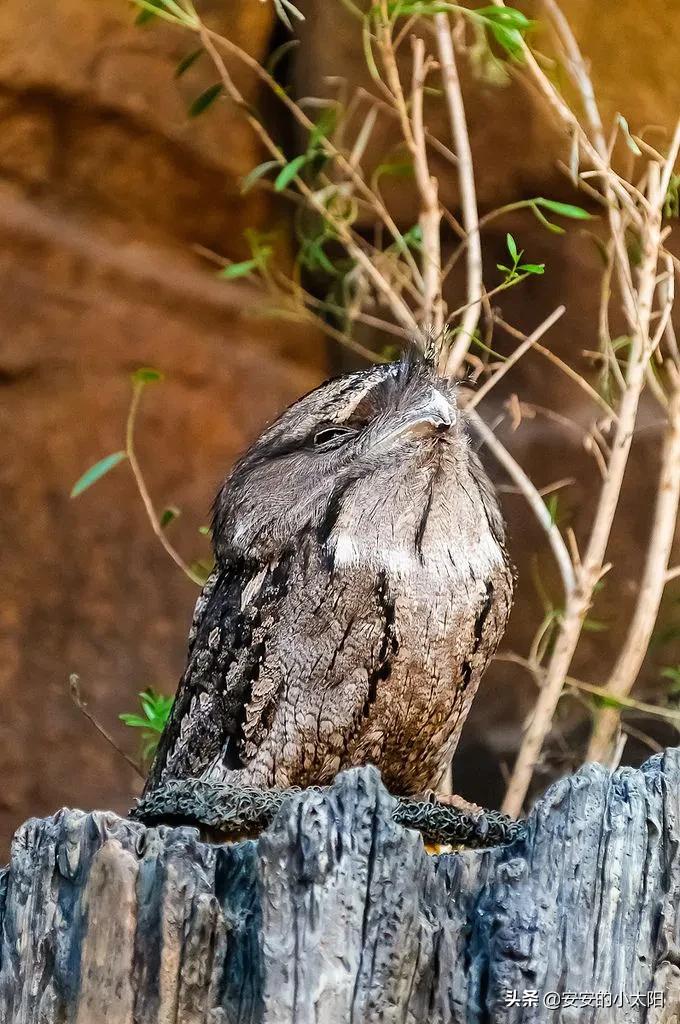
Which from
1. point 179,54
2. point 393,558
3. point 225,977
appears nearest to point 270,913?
point 225,977

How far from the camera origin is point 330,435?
261 centimetres

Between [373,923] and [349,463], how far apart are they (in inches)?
45.3

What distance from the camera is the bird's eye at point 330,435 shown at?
102 inches

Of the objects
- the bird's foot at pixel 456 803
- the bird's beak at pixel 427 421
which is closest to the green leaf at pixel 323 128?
the bird's beak at pixel 427 421

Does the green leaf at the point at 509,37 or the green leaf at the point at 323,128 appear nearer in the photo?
the green leaf at the point at 509,37

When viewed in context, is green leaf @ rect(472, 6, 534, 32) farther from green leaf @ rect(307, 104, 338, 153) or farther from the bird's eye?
the bird's eye

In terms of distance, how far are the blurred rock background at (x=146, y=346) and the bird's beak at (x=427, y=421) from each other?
1739 mm

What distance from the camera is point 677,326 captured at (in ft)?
12.9

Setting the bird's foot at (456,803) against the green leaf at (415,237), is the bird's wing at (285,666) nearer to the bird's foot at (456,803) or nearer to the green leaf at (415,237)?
the bird's foot at (456,803)

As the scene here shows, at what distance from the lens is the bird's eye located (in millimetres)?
2592

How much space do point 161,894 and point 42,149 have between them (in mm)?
3278

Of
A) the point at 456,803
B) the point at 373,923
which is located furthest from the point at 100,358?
the point at 373,923

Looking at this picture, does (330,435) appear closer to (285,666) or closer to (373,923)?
(285,666)

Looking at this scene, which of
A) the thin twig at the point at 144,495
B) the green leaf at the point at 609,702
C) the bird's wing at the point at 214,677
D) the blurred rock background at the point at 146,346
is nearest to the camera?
the bird's wing at the point at 214,677
